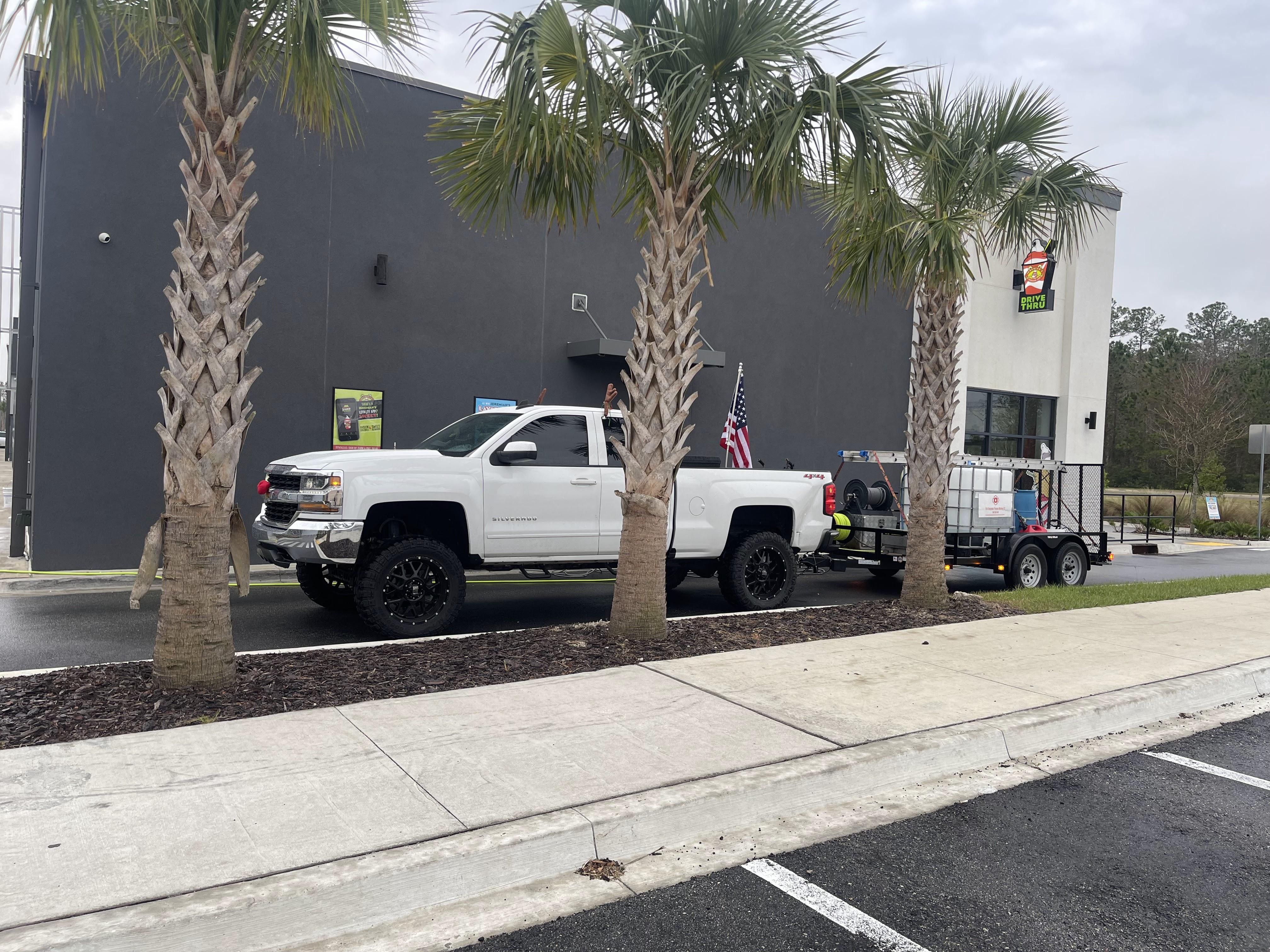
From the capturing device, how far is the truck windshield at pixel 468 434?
30.8 feet

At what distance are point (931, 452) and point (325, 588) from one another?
6.33m

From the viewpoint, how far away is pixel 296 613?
32.7 feet

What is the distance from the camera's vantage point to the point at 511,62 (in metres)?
7.31

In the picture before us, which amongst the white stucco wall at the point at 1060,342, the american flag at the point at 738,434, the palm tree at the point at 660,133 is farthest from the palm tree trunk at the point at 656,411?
the white stucco wall at the point at 1060,342

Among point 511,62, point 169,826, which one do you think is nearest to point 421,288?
point 511,62

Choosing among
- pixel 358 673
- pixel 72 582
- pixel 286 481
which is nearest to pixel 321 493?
pixel 286 481

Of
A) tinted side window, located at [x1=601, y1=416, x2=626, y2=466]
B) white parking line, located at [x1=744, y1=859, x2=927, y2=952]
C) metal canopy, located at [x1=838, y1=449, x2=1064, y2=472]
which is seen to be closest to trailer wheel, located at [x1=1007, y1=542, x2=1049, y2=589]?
metal canopy, located at [x1=838, y1=449, x2=1064, y2=472]

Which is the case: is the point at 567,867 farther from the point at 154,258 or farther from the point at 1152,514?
the point at 1152,514

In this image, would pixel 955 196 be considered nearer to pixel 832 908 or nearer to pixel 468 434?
pixel 468 434

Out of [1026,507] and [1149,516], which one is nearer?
[1026,507]

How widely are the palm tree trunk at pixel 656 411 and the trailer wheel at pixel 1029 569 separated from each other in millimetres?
7054

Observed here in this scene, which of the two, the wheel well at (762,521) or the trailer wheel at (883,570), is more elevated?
the wheel well at (762,521)

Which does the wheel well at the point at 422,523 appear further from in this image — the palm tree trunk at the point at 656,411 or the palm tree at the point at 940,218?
the palm tree at the point at 940,218

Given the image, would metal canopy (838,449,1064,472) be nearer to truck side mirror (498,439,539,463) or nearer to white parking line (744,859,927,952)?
truck side mirror (498,439,539,463)
